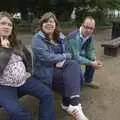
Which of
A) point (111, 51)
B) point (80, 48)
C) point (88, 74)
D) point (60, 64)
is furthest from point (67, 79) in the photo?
point (111, 51)

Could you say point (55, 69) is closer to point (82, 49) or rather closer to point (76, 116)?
point (76, 116)

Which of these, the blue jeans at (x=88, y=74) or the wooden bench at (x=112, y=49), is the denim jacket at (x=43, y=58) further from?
the wooden bench at (x=112, y=49)

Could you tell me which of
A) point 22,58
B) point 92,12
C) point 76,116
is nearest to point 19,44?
point 22,58

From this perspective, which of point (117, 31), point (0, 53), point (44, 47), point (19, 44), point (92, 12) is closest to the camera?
point (0, 53)

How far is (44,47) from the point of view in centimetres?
416

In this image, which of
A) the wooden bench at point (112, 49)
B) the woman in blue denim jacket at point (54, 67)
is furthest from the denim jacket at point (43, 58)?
the wooden bench at point (112, 49)

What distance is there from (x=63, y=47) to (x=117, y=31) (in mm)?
8323

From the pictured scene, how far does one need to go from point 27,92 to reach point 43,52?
0.55 meters

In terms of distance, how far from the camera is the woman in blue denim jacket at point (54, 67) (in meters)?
4.02

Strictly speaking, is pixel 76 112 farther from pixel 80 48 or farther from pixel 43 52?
pixel 80 48

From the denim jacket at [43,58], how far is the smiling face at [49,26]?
70 millimetres

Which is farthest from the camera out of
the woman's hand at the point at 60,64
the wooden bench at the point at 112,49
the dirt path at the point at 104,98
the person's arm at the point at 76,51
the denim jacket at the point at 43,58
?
the wooden bench at the point at 112,49

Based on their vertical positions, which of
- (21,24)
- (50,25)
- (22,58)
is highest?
(50,25)

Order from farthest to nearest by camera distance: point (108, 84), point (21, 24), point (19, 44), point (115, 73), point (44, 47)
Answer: point (21, 24), point (115, 73), point (108, 84), point (44, 47), point (19, 44)
